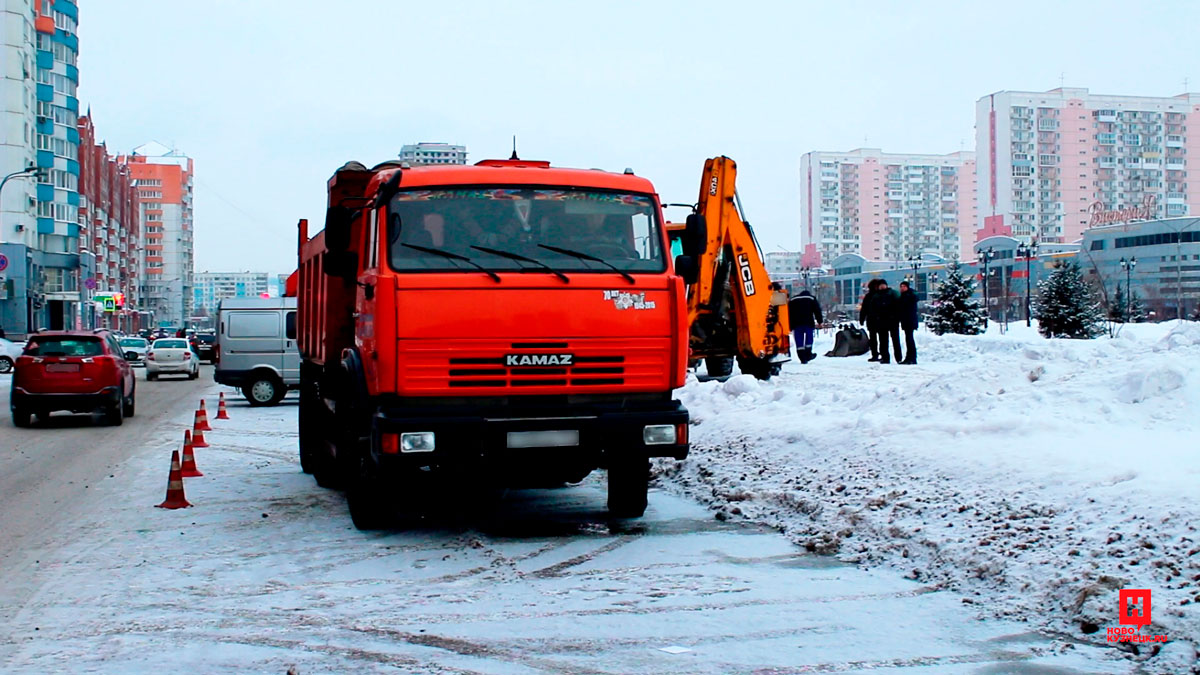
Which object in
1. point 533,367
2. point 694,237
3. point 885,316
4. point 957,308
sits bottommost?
point 533,367

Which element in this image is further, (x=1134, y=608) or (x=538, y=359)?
(x=538, y=359)

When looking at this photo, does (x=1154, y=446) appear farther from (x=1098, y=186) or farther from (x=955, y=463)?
(x=1098, y=186)

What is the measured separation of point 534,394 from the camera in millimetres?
8352

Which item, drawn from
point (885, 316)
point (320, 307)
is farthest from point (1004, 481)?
point (885, 316)

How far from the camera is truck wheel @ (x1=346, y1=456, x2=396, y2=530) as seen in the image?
8.99 meters

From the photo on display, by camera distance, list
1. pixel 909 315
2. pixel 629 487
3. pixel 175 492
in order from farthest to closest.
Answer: pixel 909 315 → pixel 175 492 → pixel 629 487

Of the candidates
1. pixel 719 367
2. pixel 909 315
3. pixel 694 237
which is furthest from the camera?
pixel 909 315

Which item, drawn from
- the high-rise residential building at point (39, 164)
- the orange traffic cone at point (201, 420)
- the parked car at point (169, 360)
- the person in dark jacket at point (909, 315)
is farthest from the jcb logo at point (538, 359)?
the high-rise residential building at point (39, 164)

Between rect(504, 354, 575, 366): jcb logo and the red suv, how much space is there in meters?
13.9

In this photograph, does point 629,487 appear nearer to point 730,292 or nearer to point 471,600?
point 471,600

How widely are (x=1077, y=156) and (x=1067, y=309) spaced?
106m

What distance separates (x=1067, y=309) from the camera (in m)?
41.3

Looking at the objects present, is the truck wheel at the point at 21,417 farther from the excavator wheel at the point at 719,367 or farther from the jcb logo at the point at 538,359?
the jcb logo at the point at 538,359

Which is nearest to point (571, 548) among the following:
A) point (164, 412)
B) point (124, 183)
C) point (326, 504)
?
point (326, 504)
